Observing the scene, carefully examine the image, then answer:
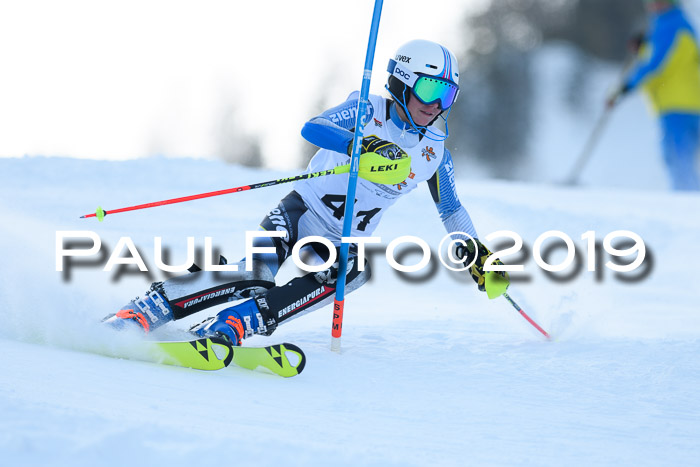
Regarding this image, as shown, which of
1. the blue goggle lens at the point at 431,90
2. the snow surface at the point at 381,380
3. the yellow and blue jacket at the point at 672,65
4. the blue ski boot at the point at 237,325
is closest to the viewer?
the snow surface at the point at 381,380

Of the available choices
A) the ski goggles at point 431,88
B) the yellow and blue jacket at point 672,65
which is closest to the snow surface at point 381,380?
the ski goggles at point 431,88

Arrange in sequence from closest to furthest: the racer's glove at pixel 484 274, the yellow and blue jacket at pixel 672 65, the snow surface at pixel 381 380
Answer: the snow surface at pixel 381 380, the racer's glove at pixel 484 274, the yellow and blue jacket at pixel 672 65

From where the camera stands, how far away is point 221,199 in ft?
22.9

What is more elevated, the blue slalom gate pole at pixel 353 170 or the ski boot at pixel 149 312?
the blue slalom gate pole at pixel 353 170

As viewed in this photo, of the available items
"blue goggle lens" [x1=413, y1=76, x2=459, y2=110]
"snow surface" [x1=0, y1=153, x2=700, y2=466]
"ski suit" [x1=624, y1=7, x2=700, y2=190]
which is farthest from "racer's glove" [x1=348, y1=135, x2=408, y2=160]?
"ski suit" [x1=624, y1=7, x2=700, y2=190]

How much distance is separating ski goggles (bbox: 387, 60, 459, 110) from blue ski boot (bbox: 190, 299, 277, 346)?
114 centimetres

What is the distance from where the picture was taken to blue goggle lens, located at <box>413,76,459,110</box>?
3395mm

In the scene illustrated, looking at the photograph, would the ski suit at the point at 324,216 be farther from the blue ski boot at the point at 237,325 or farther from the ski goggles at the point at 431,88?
the ski goggles at the point at 431,88

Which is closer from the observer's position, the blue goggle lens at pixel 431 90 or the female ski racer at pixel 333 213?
the female ski racer at pixel 333 213

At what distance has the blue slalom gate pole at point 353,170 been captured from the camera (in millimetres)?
3191

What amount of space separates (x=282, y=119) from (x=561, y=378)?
24.5m

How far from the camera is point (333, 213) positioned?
3.63m

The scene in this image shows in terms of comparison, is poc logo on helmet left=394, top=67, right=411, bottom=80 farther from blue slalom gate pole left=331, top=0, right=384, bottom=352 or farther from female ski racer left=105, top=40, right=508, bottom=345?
blue slalom gate pole left=331, top=0, right=384, bottom=352

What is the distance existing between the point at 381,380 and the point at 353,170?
0.85m
